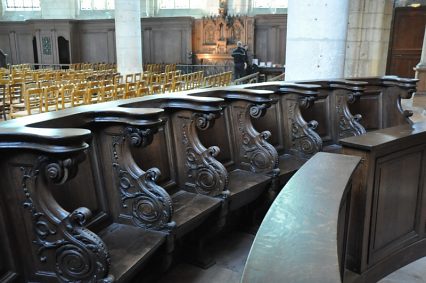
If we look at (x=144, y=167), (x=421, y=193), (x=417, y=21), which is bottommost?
(x=421, y=193)

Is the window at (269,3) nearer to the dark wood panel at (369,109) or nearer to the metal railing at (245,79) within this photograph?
the metal railing at (245,79)

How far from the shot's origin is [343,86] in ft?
13.8

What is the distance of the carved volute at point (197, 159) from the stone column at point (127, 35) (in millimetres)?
10858

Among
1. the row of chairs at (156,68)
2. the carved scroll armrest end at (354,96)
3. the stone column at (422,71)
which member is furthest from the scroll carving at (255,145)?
the row of chairs at (156,68)

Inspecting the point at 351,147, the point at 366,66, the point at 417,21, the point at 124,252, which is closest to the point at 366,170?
the point at 351,147

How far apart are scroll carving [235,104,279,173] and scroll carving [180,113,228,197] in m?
0.60

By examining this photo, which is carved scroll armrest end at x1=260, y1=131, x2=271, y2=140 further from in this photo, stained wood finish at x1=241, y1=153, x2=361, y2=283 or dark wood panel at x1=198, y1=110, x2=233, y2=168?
stained wood finish at x1=241, y1=153, x2=361, y2=283

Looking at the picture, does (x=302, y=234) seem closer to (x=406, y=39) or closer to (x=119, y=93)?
(x=119, y=93)

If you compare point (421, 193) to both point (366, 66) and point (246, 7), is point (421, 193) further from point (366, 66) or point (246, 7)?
point (246, 7)

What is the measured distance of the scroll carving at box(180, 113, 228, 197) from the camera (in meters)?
2.79

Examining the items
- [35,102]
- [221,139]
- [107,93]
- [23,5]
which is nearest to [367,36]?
[107,93]

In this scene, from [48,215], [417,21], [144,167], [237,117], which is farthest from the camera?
[417,21]

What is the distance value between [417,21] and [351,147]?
12.4 m

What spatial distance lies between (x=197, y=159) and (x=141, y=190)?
0.62m
